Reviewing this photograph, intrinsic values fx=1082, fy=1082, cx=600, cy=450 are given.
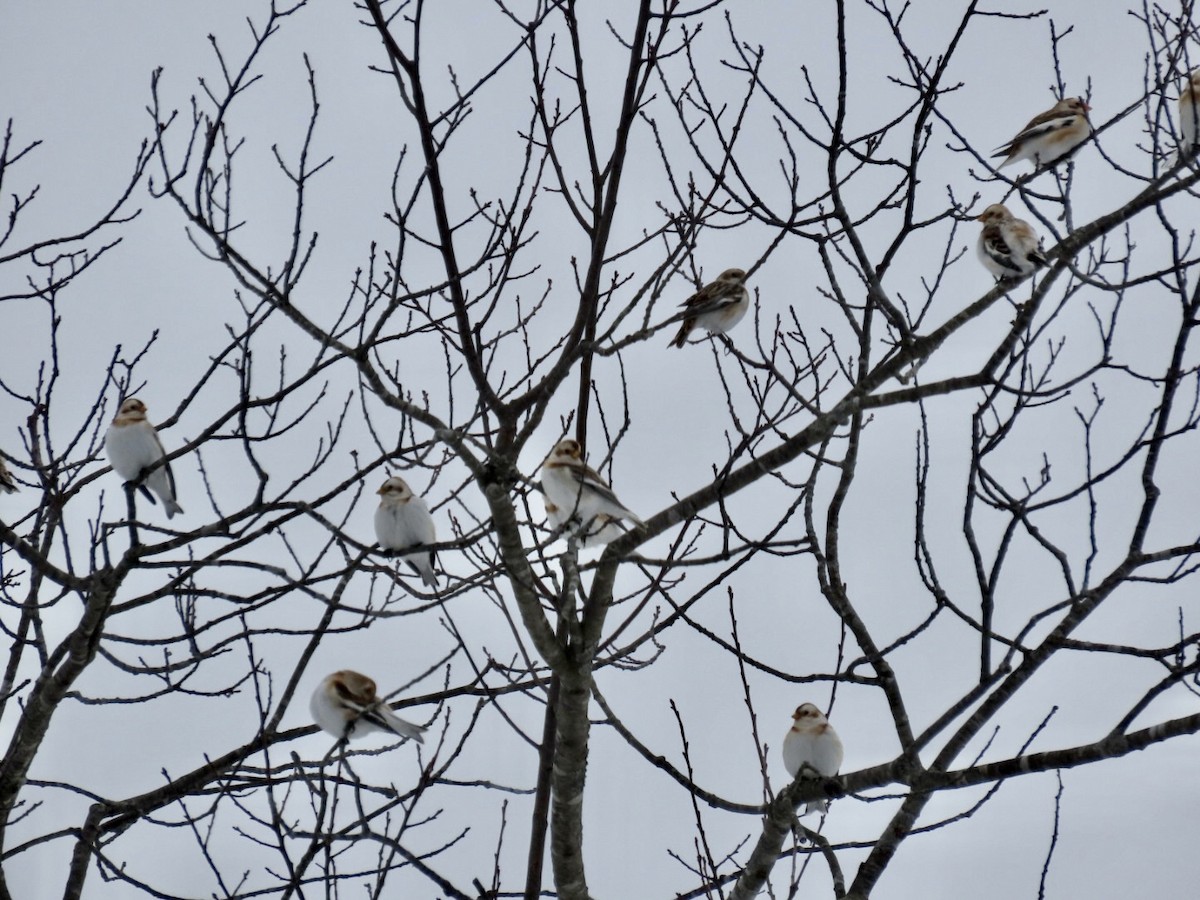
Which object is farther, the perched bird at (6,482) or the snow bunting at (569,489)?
the perched bird at (6,482)

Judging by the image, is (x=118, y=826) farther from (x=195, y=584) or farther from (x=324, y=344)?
(x=324, y=344)

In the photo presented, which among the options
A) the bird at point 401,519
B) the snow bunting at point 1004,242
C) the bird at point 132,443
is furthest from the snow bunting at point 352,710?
the snow bunting at point 1004,242

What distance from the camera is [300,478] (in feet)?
15.8

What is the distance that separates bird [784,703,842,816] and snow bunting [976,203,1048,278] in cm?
448

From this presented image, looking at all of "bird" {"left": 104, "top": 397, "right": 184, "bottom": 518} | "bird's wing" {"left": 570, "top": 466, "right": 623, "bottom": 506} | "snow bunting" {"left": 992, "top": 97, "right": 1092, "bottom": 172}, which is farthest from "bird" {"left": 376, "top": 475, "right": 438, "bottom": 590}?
"snow bunting" {"left": 992, "top": 97, "right": 1092, "bottom": 172}

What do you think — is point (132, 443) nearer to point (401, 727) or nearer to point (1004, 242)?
point (401, 727)

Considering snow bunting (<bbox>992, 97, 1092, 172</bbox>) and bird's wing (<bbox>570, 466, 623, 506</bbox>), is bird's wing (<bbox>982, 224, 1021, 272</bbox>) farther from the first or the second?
bird's wing (<bbox>570, 466, 623, 506</bbox>)

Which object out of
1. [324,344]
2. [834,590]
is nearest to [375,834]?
[324,344]

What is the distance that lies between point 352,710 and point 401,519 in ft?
4.89

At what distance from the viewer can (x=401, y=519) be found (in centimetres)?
684

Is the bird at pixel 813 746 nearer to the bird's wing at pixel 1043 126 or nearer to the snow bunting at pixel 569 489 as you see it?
the snow bunting at pixel 569 489

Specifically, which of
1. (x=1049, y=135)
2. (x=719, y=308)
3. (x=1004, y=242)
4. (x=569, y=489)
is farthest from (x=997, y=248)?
(x=569, y=489)

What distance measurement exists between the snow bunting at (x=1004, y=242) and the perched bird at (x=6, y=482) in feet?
27.8

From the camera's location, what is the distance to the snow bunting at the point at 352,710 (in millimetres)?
5680
